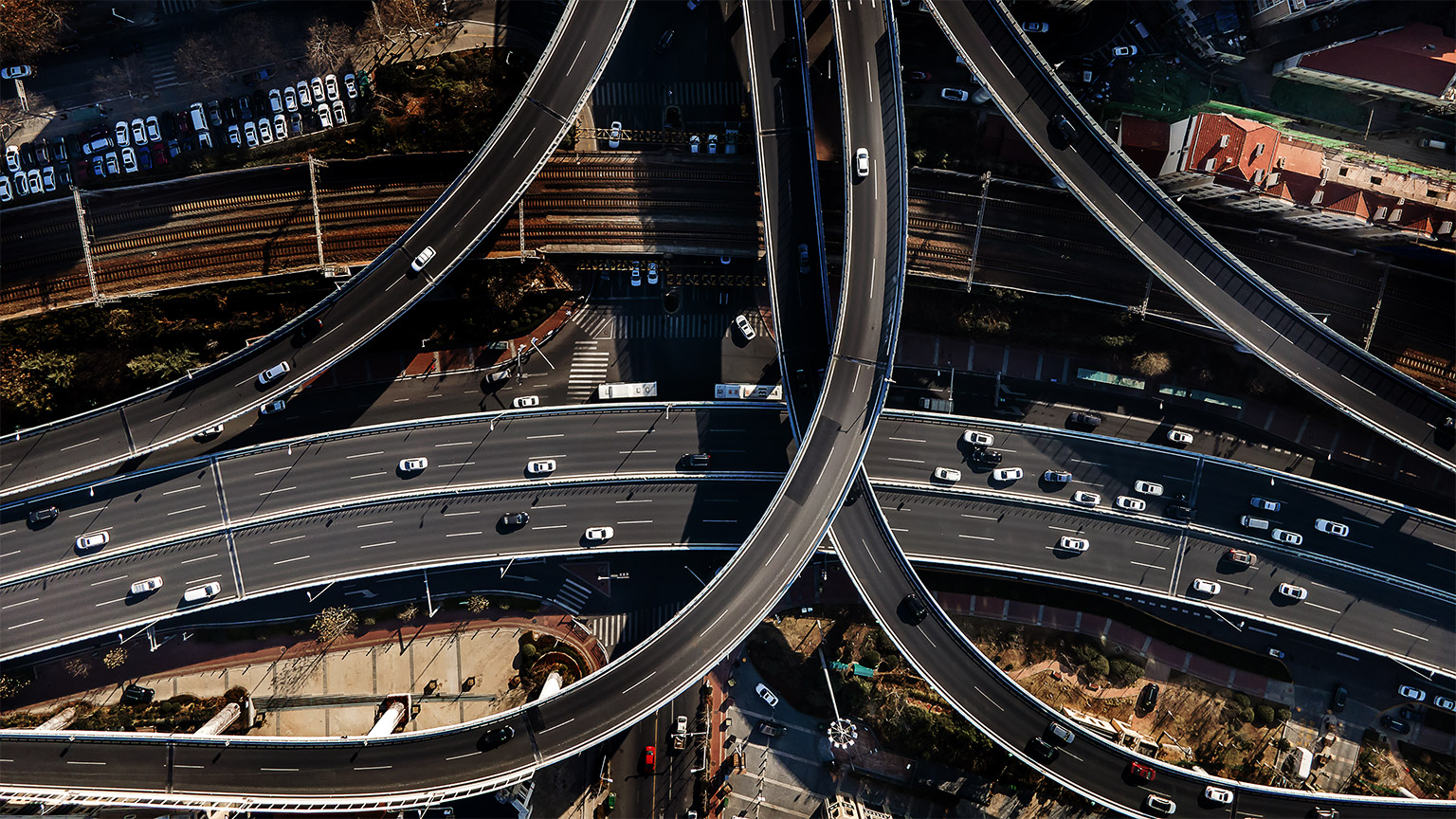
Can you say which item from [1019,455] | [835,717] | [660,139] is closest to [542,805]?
[835,717]

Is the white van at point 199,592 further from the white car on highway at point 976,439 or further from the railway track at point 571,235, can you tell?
the white car on highway at point 976,439

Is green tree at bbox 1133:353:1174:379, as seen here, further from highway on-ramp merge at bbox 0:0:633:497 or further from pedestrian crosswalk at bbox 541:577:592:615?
pedestrian crosswalk at bbox 541:577:592:615

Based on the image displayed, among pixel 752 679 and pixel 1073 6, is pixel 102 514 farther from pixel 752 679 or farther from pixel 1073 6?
pixel 1073 6

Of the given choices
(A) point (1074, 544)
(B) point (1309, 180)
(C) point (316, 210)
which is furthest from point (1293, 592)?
(C) point (316, 210)

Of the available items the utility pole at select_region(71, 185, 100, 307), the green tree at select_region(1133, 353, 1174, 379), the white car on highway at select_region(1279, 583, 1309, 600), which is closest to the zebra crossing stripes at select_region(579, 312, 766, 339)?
the green tree at select_region(1133, 353, 1174, 379)

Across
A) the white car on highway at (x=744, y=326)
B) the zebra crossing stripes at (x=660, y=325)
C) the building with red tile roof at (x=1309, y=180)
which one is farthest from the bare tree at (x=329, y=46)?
the building with red tile roof at (x=1309, y=180)

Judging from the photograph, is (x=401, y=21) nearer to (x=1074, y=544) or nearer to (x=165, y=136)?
(x=165, y=136)
